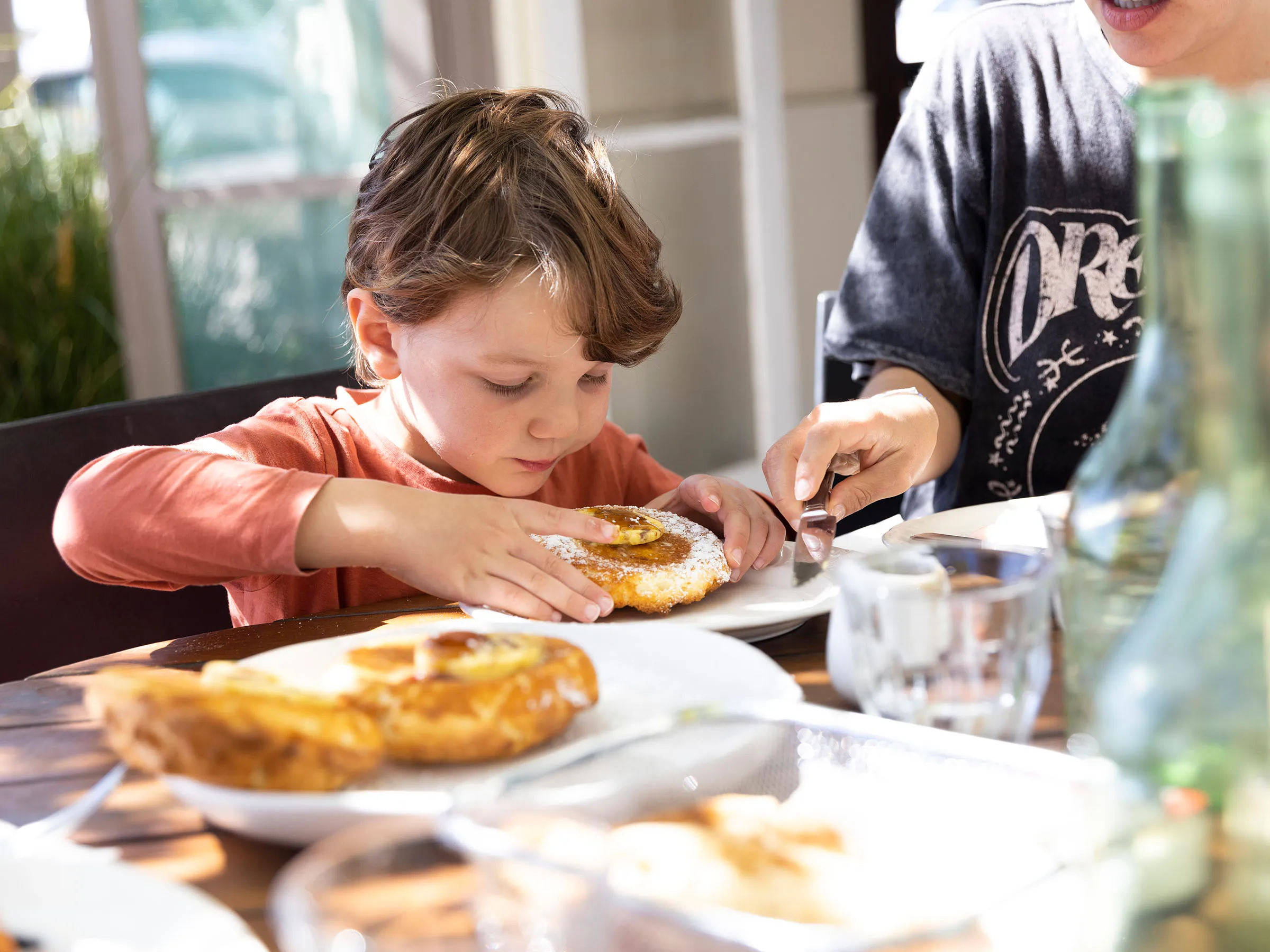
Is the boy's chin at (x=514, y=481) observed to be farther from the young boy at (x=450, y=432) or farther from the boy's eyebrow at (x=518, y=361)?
the boy's eyebrow at (x=518, y=361)

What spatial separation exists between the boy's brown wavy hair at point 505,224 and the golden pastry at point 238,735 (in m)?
0.80

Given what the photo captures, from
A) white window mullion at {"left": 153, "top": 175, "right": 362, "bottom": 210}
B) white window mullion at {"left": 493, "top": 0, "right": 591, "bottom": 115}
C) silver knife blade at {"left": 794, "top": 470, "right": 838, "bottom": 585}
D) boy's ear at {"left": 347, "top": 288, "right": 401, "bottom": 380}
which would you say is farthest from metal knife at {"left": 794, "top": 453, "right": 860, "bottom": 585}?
white window mullion at {"left": 153, "top": 175, "right": 362, "bottom": 210}

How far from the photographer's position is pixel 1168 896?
441 mm

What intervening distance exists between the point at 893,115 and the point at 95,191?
9.16 feet

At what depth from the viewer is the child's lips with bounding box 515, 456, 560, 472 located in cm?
142

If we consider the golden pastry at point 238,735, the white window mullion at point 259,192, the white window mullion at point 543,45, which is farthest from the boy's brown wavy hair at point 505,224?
the white window mullion at point 259,192

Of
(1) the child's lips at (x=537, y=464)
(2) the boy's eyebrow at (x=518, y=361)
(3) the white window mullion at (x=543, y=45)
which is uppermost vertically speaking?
(3) the white window mullion at (x=543, y=45)

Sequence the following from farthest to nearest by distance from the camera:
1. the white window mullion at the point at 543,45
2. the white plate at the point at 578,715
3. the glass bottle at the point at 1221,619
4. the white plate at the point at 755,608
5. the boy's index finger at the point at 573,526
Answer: the white window mullion at the point at 543,45 → the boy's index finger at the point at 573,526 → the white plate at the point at 755,608 → the white plate at the point at 578,715 → the glass bottle at the point at 1221,619

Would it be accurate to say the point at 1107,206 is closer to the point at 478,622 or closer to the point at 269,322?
the point at 478,622

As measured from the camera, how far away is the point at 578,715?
730 mm

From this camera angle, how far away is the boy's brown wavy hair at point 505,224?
1.36 metres

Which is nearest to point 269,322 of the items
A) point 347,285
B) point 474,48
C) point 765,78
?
point 474,48

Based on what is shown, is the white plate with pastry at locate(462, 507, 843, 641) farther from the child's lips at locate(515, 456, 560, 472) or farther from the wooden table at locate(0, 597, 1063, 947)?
the child's lips at locate(515, 456, 560, 472)

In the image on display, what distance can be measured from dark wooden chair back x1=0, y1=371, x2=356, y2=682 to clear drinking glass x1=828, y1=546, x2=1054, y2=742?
988 millimetres
